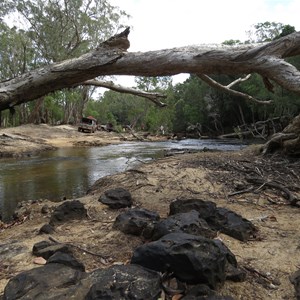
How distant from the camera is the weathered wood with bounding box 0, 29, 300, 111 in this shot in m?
3.81

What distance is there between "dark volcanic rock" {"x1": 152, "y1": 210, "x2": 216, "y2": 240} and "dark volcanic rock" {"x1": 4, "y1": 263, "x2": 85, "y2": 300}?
2.99 ft

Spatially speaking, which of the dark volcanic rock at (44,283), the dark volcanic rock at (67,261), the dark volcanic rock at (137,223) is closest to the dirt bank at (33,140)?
the dark volcanic rock at (137,223)

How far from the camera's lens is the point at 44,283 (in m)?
2.13

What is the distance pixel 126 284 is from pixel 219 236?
5.22 feet

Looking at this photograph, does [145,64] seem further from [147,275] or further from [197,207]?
[147,275]

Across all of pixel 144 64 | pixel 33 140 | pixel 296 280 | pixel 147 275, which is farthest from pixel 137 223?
pixel 33 140

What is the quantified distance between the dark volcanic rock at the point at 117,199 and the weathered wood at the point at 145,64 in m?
Answer: 1.67

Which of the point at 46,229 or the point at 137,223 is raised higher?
the point at 137,223

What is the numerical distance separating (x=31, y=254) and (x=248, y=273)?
195 cm

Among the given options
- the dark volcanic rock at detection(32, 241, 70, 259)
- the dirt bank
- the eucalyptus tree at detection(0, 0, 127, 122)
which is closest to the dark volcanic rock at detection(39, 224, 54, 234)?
the dark volcanic rock at detection(32, 241, 70, 259)

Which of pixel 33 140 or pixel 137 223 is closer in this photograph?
pixel 137 223

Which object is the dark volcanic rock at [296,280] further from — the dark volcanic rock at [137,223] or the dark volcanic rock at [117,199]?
the dark volcanic rock at [117,199]

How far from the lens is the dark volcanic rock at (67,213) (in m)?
4.05

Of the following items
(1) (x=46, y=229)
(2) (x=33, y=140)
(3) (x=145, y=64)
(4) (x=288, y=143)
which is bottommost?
(2) (x=33, y=140)
